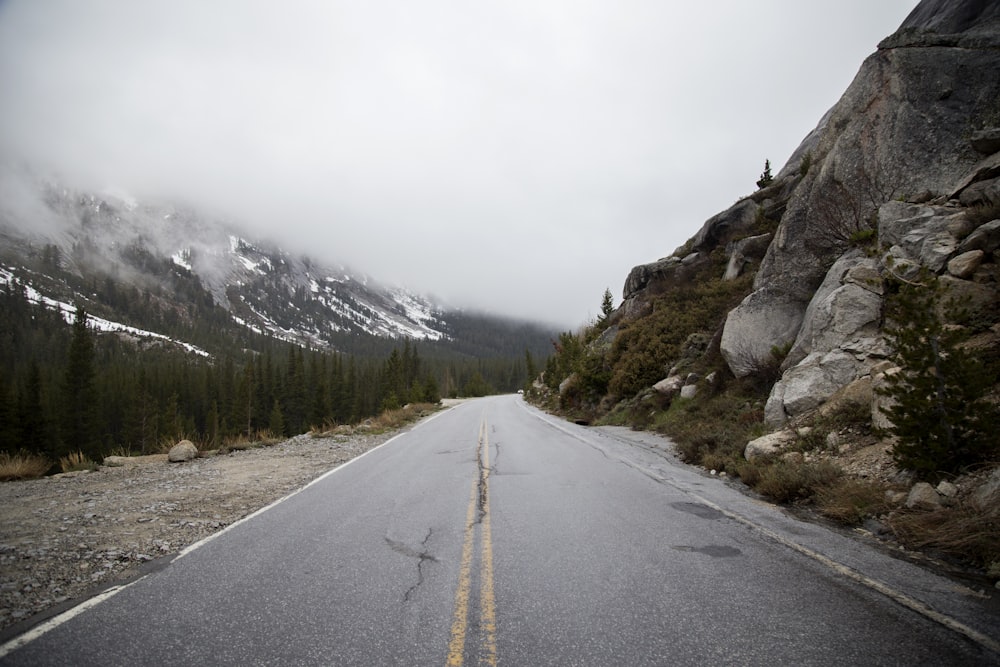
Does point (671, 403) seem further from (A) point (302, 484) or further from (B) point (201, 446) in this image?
(B) point (201, 446)

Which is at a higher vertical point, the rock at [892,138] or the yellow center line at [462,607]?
the rock at [892,138]

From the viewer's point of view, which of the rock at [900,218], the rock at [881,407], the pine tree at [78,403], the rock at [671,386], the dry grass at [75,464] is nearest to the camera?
the rock at [881,407]

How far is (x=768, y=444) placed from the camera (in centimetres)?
879

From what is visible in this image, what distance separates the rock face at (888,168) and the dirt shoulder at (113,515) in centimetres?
1282

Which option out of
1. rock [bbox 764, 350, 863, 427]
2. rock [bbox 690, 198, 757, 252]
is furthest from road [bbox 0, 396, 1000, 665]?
rock [bbox 690, 198, 757, 252]

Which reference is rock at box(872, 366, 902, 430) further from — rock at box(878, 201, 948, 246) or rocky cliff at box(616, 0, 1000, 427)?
rock at box(878, 201, 948, 246)

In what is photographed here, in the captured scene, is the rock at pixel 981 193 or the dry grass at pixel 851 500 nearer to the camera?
the dry grass at pixel 851 500

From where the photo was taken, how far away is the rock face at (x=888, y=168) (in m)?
9.94

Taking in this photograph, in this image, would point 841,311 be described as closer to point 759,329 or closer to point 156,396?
point 759,329

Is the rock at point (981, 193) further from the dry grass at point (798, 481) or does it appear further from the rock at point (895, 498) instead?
the rock at point (895, 498)

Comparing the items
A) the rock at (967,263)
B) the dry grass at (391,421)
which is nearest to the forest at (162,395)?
the dry grass at (391,421)

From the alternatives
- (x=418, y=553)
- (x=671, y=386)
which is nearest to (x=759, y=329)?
(x=671, y=386)

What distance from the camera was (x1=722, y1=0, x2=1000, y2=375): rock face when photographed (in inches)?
391

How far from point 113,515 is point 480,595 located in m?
6.12
